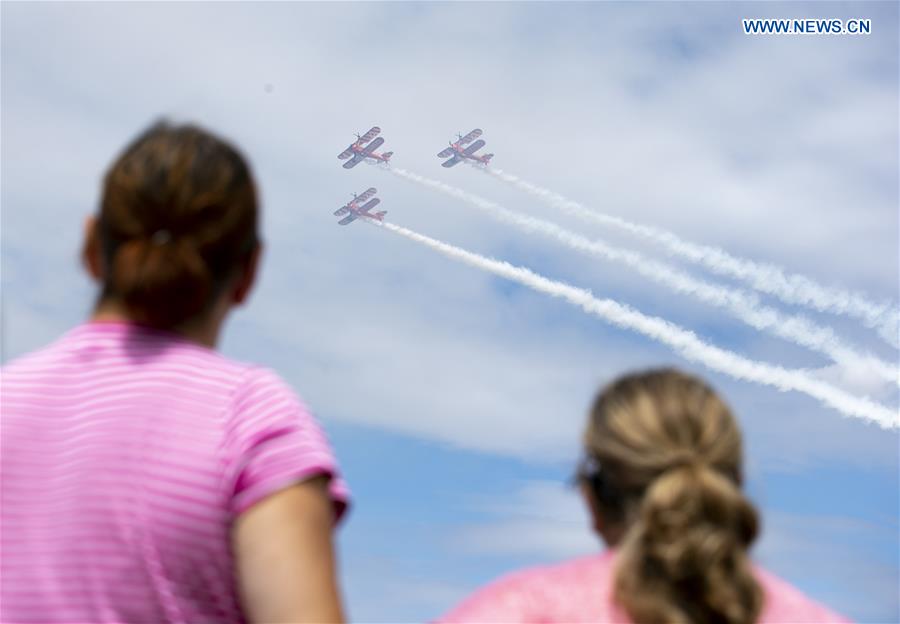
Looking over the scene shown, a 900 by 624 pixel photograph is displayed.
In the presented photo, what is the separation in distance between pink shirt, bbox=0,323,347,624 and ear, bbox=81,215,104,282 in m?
0.22

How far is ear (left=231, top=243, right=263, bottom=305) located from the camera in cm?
423

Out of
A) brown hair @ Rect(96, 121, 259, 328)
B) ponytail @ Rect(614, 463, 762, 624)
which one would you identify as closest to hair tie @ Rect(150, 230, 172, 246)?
brown hair @ Rect(96, 121, 259, 328)

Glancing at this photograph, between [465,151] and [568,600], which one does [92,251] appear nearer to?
[568,600]

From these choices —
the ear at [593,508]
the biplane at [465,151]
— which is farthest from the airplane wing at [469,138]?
the ear at [593,508]

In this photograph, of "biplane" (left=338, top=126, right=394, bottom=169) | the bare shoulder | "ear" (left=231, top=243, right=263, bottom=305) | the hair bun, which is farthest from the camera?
"biplane" (left=338, top=126, right=394, bottom=169)

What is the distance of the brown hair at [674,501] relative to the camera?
429cm

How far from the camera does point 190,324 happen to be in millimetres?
4273

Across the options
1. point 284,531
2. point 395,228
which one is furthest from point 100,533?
point 395,228

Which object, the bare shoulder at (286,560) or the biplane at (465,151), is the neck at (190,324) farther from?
the biplane at (465,151)

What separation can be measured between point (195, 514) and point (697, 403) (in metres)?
1.87

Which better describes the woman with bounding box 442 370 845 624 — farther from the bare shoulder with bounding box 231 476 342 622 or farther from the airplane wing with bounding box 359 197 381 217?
the airplane wing with bounding box 359 197 381 217

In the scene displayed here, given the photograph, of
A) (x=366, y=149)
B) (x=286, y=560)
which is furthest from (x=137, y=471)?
(x=366, y=149)

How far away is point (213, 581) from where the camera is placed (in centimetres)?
390

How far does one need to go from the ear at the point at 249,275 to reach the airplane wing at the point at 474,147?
106 metres
